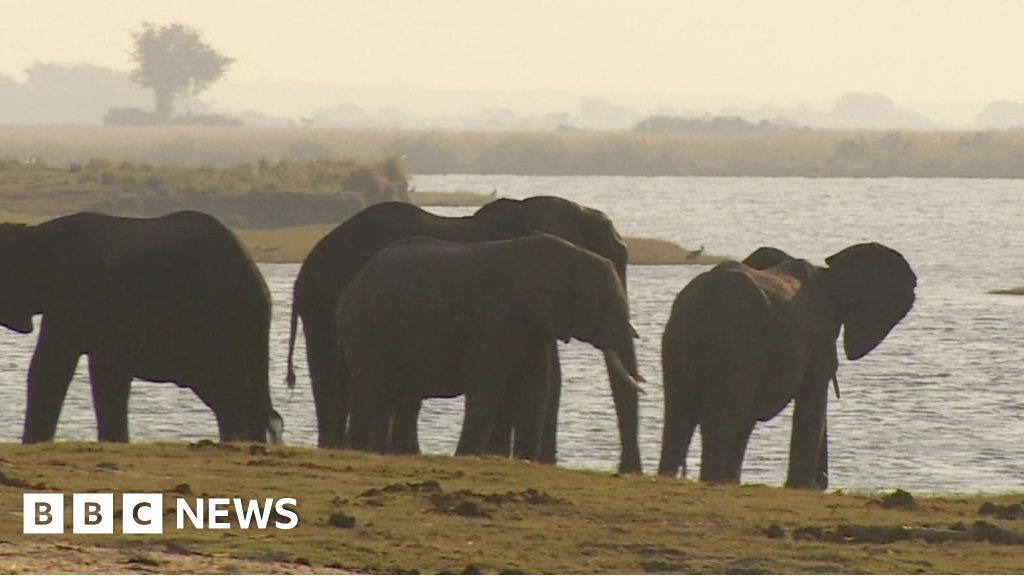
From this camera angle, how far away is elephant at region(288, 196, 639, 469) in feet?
72.7

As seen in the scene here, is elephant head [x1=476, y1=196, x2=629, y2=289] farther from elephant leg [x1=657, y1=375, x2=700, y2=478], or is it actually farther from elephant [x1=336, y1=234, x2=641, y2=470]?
elephant leg [x1=657, y1=375, x2=700, y2=478]

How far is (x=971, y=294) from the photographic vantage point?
2153 inches

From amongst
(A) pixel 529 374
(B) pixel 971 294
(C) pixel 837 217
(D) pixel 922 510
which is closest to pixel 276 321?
(B) pixel 971 294

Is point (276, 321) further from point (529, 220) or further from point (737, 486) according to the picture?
point (737, 486)

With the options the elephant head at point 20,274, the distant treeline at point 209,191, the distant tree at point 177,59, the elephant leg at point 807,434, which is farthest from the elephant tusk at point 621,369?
the distant tree at point 177,59

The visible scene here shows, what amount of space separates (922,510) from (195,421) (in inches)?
515

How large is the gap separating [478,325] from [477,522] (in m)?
4.45

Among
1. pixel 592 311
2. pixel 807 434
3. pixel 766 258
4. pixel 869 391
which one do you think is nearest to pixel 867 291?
pixel 766 258

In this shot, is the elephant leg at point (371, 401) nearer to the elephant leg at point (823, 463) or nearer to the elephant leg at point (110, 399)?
the elephant leg at point (110, 399)

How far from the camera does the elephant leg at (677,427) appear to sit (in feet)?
65.4

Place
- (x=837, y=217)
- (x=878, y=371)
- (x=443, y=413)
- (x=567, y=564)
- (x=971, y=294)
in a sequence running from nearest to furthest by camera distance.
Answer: (x=567, y=564), (x=443, y=413), (x=878, y=371), (x=971, y=294), (x=837, y=217)

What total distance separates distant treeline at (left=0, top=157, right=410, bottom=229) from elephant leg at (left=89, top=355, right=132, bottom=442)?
115ft

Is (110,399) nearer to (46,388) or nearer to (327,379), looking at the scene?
(46,388)

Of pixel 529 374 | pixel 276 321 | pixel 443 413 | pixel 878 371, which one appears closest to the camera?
pixel 529 374
